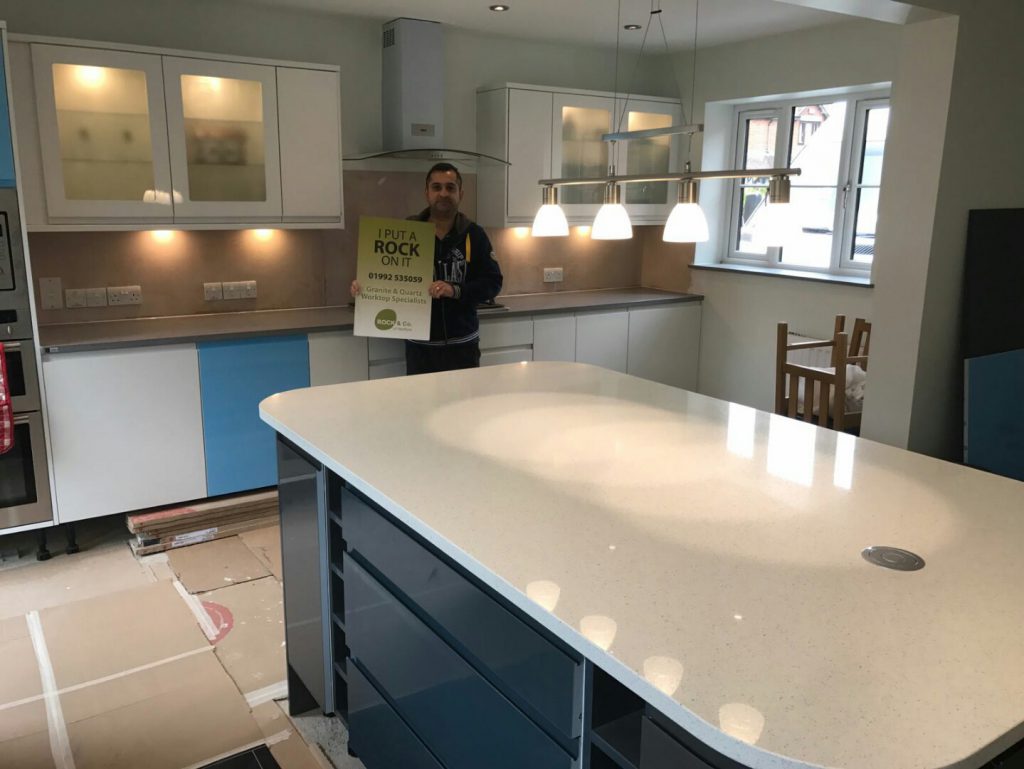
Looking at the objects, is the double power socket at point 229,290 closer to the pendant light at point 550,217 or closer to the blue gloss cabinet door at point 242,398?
the blue gloss cabinet door at point 242,398

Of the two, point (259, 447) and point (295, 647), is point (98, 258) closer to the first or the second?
point (259, 447)

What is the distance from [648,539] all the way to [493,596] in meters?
0.29

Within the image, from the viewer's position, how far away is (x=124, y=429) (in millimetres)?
3414

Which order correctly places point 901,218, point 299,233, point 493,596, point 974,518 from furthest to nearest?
point 299,233 < point 901,218 < point 974,518 < point 493,596

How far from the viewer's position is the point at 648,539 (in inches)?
55.9

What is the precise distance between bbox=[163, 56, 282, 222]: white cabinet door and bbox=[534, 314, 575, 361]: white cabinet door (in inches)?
60.4

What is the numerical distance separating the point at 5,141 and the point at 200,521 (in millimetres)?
1701

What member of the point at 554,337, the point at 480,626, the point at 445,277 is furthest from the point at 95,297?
the point at 480,626

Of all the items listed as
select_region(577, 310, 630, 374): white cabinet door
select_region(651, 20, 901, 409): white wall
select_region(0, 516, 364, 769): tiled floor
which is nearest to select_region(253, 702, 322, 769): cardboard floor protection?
select_region(0, 516, 364, 769): tiled floor

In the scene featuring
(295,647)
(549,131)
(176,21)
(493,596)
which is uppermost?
(176,21)

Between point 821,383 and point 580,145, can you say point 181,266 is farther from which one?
point 821,383

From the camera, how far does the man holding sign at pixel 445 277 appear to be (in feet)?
10.8

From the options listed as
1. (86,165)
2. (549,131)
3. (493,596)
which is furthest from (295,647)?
(549,131)

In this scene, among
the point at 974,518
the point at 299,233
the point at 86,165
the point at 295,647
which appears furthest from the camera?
the point at 299,233
